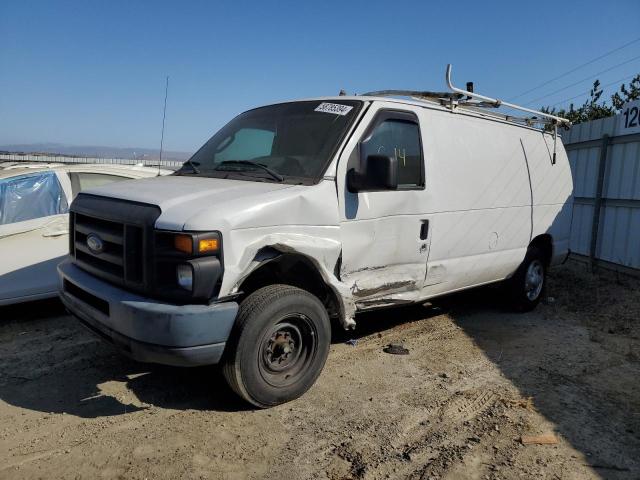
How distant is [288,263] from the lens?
3674 millimetres

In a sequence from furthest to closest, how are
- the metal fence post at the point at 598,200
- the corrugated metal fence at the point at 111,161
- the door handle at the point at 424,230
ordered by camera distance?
1. the metal fence post at the point at 598,200
2. the corrugated metal fence at the point at 111,161
3. the door handle at the point at 424,230

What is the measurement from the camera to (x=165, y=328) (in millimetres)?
2988

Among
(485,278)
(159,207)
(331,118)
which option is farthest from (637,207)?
(159,207)

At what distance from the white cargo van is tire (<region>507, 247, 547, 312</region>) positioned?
703mm

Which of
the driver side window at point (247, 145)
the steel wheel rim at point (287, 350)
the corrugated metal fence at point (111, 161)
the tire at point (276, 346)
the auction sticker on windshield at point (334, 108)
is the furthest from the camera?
the corrugated metal fence at point (111, 161)

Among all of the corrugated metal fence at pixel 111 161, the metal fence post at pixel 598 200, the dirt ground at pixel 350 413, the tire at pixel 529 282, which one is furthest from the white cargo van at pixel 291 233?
the metal fence post at pixel 598 200

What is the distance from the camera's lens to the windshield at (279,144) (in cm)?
389

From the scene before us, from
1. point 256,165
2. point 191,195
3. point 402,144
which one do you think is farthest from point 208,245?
point 402,144

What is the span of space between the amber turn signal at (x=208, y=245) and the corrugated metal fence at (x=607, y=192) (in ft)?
23.0

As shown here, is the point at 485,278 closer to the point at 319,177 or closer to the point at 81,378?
the point at 319,177

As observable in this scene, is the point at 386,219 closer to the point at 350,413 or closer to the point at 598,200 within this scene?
the point at 350,413

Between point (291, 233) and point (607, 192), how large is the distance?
272 inches

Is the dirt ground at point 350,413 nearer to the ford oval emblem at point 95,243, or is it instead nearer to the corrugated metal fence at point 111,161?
the ford oval emblem at point 95,243

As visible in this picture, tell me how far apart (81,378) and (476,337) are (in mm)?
3798
